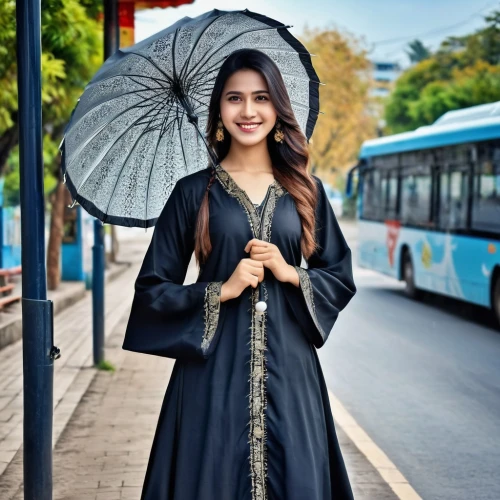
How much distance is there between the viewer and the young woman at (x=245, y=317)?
3213mm

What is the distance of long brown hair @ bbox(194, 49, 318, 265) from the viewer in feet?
10.9

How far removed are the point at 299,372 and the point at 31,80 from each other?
70.4 inches

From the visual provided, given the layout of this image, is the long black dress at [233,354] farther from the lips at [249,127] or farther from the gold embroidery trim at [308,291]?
the lips at [249,127]

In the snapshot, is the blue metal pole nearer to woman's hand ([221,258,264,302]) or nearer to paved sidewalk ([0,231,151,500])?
paved sidewalk ([0,231,151,500])

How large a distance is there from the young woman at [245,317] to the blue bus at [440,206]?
9663 mm

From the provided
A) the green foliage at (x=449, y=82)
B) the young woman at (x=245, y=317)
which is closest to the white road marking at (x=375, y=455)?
the young woman at (x=245, y=317)

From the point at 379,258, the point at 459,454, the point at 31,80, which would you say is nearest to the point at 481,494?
the point at 459,454

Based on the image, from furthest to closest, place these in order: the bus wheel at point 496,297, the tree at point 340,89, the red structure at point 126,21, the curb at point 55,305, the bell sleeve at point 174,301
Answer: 1. the tree at point 340,89
2. the bus wheel at point 496,297
3. the curb at point 55,305
4. the red structure at point 126,21
5. the bell sleeve at point 174,301

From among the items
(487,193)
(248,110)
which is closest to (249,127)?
(248,110)

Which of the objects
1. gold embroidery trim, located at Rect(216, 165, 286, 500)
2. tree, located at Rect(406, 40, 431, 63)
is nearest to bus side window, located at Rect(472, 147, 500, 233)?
gold embroidery trim, located at Rect(216, 165, 286, 500)

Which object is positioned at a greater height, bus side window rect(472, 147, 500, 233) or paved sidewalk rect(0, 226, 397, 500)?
bus side window rect(472, 147, 500, 233)

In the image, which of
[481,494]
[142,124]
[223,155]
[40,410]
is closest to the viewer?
[223,155]

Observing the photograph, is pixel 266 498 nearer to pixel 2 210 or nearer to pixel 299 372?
→ pixel 299 372

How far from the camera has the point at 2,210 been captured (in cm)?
1747
